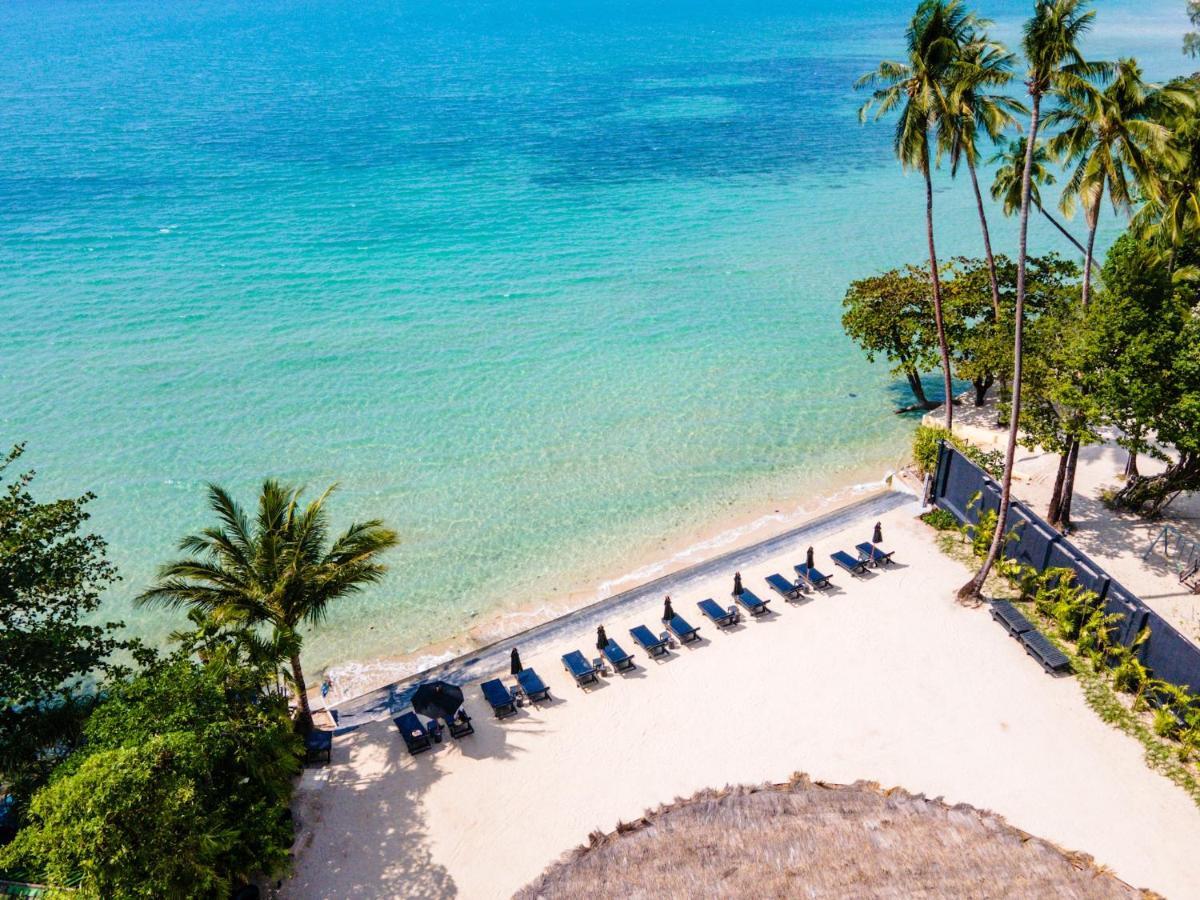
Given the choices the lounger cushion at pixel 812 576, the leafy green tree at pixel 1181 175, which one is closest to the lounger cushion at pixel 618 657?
the lounger cushion at pixel 812 576

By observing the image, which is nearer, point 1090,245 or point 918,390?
point 1090,245

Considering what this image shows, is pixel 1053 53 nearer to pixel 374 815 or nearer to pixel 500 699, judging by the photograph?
pixel 500 699

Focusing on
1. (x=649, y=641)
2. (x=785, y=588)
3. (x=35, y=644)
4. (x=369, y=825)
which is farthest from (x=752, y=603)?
(x=35, y=644)

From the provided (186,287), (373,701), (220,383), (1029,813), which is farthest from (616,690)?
(186,287)

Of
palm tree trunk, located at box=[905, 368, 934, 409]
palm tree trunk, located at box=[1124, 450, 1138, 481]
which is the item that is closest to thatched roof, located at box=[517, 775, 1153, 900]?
palm tree trunk, located at box=[1124, 450, 1138, 481]

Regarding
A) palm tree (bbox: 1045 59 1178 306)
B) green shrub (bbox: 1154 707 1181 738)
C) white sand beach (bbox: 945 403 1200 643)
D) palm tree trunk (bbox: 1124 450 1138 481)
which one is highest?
palm tree (bbox: 1045 59 1178 306)

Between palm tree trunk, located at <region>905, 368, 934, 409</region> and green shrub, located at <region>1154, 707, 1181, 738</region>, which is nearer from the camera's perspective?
green shrub, located at <region>1154, 707, 1181, 738</region>

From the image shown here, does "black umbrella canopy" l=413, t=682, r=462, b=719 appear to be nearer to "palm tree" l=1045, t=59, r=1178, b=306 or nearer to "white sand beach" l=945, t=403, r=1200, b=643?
"white sand beach" l=945, t=403, r=1200, b=643
